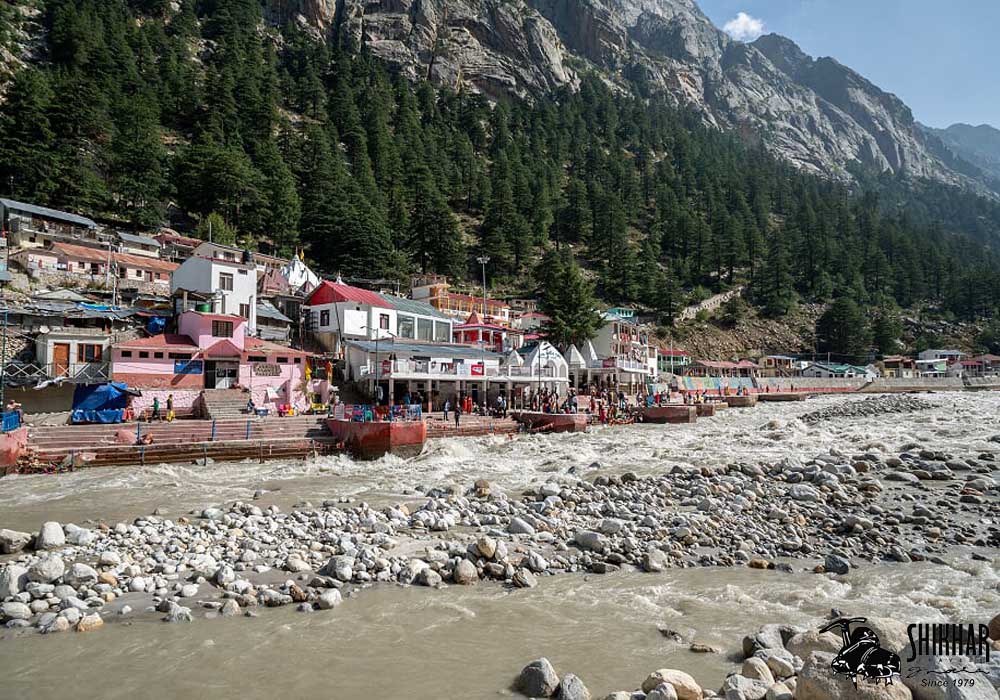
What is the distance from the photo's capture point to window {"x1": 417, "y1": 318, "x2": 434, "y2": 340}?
47625 millimetres

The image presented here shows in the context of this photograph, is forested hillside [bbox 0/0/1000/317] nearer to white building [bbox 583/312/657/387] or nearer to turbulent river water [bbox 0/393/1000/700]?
white building [bbox 583/312/657/387]

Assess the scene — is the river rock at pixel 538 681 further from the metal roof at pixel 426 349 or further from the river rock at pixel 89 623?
the metal roof at pixel 426 349

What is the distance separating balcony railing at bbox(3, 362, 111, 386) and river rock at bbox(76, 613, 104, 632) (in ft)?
87.3

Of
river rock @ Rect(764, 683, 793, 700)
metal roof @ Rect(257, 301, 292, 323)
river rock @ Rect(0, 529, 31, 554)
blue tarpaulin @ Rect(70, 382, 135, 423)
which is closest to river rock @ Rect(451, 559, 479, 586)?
river rock @ Rect(764, 683, 793, 700)

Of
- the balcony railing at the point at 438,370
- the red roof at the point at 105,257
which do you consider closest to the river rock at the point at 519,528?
the balcony railing at the point at 438,370

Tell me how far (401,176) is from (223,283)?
216 feet

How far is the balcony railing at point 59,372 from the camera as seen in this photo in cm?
2754

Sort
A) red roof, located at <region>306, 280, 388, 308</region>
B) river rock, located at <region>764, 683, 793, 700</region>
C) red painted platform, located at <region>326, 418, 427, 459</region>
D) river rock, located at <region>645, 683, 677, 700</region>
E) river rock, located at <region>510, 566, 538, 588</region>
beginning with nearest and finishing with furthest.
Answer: river rock, located at <region>764, 683, 793, 700</region>, river rock, located at <region>645, 683, 677, 700</region>, river rock, located at <region>510, 566, 538, 588</region>, red painted platform, located at <region>326, 418, 427, 459</region>, red roof, located at <region>306, 280, 388, 308</region>

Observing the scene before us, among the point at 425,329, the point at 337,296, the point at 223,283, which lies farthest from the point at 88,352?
the point at 425,329

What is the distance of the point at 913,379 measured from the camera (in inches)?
3172

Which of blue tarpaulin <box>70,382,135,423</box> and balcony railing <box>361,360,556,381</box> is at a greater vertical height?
balcony railing <box>361,360,556,381</box>

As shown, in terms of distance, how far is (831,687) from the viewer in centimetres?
427

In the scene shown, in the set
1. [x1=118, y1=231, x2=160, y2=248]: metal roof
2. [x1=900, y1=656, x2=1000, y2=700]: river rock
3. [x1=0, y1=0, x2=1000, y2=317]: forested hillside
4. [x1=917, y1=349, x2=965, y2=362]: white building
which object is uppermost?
[x1=0, y1=0, x2=1000, y2=317]: forested hillside

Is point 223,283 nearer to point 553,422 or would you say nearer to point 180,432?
point 180,432
